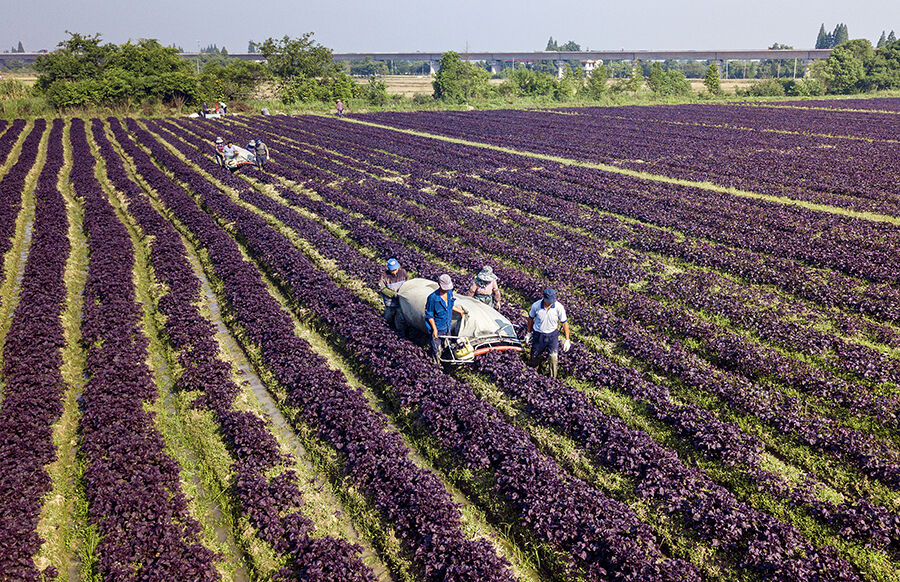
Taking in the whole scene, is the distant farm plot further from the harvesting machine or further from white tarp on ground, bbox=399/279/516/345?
white tarp on ground, bbox=399/279/516/345

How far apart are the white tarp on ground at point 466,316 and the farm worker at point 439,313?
0.23m

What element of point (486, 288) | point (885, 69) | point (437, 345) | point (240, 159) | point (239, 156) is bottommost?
point (437, 345)

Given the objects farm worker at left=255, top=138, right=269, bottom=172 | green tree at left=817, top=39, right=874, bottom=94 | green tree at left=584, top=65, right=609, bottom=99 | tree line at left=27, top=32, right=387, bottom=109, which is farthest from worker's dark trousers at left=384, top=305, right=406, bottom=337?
green tree at left=817, top=39, right=874, bottom=94

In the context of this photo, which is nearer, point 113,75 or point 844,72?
point 113,75

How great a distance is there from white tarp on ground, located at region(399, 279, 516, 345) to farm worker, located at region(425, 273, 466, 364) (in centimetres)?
23

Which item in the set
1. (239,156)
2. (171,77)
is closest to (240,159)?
(239,156)

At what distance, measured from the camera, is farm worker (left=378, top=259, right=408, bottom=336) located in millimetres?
12141

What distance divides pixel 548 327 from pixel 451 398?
2149 mm

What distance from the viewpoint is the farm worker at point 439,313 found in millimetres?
10461

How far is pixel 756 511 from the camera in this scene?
719 centimetres

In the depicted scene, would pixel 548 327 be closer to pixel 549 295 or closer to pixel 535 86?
pixel 549 295

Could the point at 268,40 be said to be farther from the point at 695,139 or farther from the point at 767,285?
the point at 767,285

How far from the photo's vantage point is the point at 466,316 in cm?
1090

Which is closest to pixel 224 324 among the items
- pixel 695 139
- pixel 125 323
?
pixel 125 323
